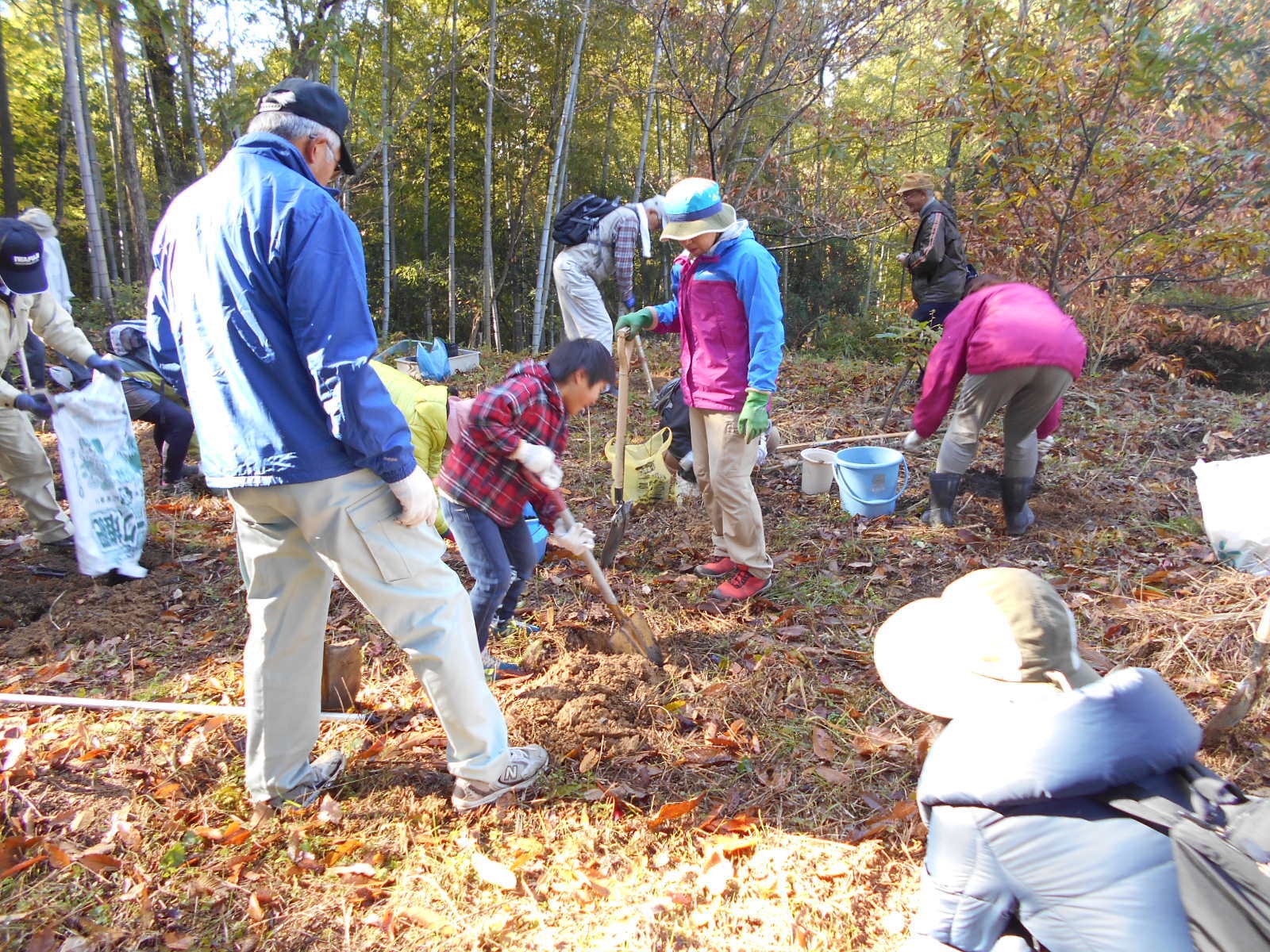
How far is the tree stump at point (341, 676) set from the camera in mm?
2951

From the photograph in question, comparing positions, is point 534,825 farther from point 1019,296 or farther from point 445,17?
point 445,17

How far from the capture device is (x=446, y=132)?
491 inches

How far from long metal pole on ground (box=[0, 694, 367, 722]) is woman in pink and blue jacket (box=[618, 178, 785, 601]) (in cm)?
188

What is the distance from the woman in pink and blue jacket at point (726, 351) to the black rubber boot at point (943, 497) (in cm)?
129

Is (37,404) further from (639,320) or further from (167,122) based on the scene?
(167,122)

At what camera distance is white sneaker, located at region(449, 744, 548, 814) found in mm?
2396

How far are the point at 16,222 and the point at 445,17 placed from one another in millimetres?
8805

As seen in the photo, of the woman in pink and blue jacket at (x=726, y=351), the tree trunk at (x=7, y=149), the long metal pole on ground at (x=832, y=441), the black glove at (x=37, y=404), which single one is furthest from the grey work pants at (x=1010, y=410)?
the tree trunk at (x=7, y=149)

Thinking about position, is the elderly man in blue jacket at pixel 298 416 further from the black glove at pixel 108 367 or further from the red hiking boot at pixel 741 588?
the black glove at pixel 108 367

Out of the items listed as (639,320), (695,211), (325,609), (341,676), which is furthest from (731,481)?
(325,609)

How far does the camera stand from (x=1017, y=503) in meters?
4.38

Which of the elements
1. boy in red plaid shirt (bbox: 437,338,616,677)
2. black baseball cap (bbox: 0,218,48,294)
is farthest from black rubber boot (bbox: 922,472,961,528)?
black baseball cap (bbox: 0,218,48,294)

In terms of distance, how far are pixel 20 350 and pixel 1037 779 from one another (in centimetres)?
519

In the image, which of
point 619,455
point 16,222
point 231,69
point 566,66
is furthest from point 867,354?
point 16,222
